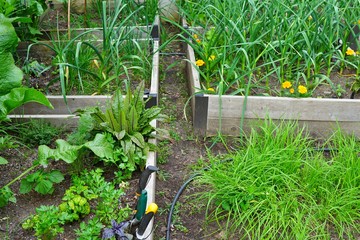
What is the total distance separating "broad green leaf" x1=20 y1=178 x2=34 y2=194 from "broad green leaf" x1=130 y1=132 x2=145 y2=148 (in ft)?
1.83

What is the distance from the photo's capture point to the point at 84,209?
6.81 ft

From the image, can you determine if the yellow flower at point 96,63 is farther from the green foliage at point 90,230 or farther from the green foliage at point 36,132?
the green foliage at point 90,230

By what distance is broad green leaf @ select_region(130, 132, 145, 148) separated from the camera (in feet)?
7.88

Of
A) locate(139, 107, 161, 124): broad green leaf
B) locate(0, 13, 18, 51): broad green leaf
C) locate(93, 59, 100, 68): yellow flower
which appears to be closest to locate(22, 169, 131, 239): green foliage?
locate(139, 107, 161, 124): broad green leaf

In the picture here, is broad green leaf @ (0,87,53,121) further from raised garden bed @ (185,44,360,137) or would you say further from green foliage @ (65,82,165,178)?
raised garden bed @ (185,44,360,137)

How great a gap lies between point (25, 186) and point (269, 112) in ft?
5.05

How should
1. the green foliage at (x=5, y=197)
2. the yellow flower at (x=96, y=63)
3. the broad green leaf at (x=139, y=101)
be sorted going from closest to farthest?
the green foliage at (x=5, y=197) → the broad green leaf at (x=139, y=101) → the yellow flower at (x=96, y=63)

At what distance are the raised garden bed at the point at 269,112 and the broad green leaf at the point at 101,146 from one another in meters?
0.77

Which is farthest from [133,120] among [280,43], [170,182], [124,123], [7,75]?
[280,43]

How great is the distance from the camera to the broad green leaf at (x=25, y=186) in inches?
85.5

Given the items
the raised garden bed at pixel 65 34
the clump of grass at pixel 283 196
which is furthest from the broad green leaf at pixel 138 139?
the raised garden bed at pixel 65 34

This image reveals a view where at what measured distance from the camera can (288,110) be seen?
290 cm

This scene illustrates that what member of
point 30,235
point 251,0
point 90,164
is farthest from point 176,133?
point 30,235

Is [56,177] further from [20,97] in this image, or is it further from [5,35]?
[5,35]
